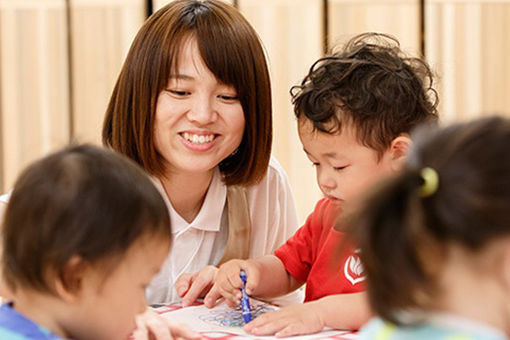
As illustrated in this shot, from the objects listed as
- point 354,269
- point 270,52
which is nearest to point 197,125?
point 354,269

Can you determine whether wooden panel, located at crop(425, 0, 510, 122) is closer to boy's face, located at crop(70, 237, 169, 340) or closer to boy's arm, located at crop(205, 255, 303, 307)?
boy's arm, located at crop(205, 255, 303, 307)

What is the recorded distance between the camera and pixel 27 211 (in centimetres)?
105

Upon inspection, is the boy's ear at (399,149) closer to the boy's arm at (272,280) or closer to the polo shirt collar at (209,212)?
the boy's arm at (272,280)

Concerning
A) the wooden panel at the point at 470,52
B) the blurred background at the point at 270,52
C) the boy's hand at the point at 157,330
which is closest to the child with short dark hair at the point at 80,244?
the boy's hand at the point at 157,330

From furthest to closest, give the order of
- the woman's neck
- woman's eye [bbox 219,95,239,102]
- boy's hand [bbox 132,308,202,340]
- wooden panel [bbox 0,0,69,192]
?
1. wooden panel [bbox 0,0,69,192]
2. the woman's neck
3. woman's eye [bbox 219,95,239,102]
4. boy's hand [bbox 132,308,202,340]

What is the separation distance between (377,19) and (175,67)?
228 cm

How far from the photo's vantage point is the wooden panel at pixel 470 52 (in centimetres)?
391

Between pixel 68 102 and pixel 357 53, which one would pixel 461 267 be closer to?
pixel 357 53

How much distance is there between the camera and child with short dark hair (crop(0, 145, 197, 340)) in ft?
3.39

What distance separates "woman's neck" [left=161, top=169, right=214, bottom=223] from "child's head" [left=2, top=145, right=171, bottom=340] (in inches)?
33.5

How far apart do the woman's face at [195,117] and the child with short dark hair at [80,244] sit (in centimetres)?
70

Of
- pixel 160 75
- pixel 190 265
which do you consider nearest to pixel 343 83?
pixel 160 75

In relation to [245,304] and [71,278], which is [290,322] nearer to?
[245,304]

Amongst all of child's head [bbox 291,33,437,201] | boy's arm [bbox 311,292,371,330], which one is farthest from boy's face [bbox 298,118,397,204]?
boy's arm [bbox 311,292,371,330]
